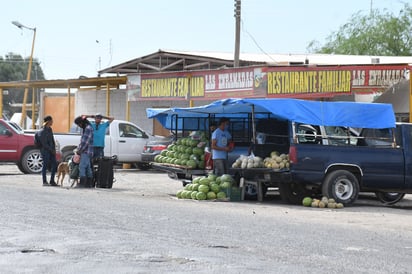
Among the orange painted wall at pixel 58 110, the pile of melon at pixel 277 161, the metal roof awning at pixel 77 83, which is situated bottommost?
the pile of melon at pixel 277 161

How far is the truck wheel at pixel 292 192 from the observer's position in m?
16.9

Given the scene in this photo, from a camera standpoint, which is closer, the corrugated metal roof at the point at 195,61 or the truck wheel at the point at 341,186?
the truck wheel at the point at 341,186

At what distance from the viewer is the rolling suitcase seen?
19.7 m

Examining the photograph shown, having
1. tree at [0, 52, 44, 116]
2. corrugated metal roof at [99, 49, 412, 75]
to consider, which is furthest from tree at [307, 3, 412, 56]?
tree at [0, 52, 44, 116]

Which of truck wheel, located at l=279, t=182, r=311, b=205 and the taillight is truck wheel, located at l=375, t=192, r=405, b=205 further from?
the taillight

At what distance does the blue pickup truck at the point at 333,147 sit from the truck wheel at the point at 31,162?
9652 millimetres

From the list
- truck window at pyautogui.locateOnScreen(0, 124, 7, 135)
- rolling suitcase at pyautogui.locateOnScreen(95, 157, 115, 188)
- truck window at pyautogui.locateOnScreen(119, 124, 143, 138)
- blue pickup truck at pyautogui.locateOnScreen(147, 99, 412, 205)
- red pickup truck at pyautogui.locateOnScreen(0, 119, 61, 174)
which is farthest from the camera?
truck window at pyautogui.locateOnScreen(119, 124, 143, 138)

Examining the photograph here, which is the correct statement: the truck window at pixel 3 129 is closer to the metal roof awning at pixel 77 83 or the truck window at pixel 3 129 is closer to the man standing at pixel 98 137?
the man standing at pixel 98 137

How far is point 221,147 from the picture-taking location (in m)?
17.1

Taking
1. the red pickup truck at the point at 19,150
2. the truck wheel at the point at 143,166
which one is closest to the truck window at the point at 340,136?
the red pickup truck at the point at 19,150

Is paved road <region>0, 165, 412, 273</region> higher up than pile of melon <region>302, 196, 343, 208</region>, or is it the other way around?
pile of melon <region>302, 196, 343, 208</region>

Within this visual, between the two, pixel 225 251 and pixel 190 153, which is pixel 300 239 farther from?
pixel 190 153

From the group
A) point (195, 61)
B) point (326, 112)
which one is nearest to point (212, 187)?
point (326, 112)

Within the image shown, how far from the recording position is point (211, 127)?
18.8m
